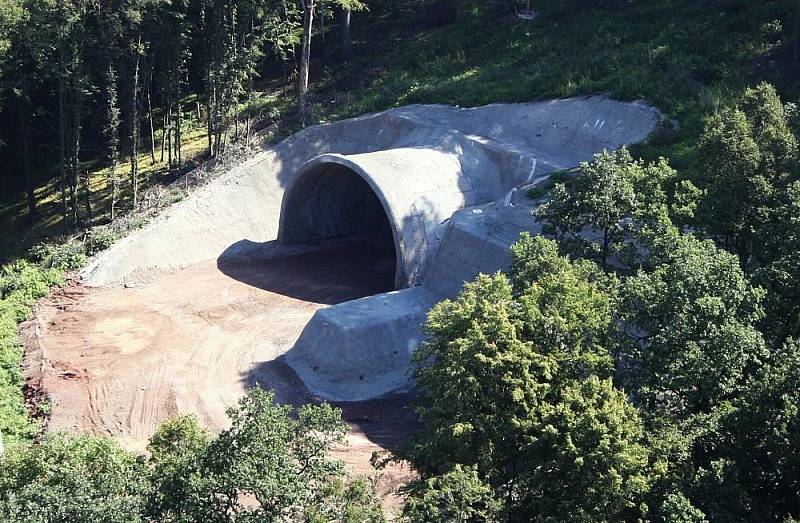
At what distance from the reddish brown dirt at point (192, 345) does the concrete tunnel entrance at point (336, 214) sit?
127 centimetres

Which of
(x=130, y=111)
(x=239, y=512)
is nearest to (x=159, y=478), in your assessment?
(x=239, y=512)

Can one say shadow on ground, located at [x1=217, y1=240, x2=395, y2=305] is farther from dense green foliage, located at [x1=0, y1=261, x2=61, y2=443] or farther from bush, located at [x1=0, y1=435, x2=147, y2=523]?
bush, located at [x1=0, y1=435, x2=147, y2=523]

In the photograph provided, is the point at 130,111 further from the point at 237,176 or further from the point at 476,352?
the point at 476,352

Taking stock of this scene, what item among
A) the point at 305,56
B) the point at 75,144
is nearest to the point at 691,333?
the point at 305,56

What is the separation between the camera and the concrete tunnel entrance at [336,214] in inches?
1547

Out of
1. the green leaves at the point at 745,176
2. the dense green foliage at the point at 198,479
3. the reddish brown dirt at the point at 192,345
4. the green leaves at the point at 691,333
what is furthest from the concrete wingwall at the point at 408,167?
the dense green foliage at the point at 198,479

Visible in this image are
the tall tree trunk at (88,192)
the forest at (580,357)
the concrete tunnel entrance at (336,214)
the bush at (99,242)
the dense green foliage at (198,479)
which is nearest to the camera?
the dense green foliage at (198,479)

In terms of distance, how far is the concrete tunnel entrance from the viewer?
39.3 meters

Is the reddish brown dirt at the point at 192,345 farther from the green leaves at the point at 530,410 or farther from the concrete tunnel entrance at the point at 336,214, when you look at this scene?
the green leaves at the point at 530,410

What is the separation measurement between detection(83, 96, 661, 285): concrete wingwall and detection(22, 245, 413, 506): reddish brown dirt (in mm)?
1735

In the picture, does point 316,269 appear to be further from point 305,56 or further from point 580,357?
point 580,357

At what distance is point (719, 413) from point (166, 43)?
33971 mm

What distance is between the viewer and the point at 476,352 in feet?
58.4

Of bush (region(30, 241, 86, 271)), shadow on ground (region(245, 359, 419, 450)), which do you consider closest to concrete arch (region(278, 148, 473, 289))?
shadow on ground (region(245, 359, 419, 450))
